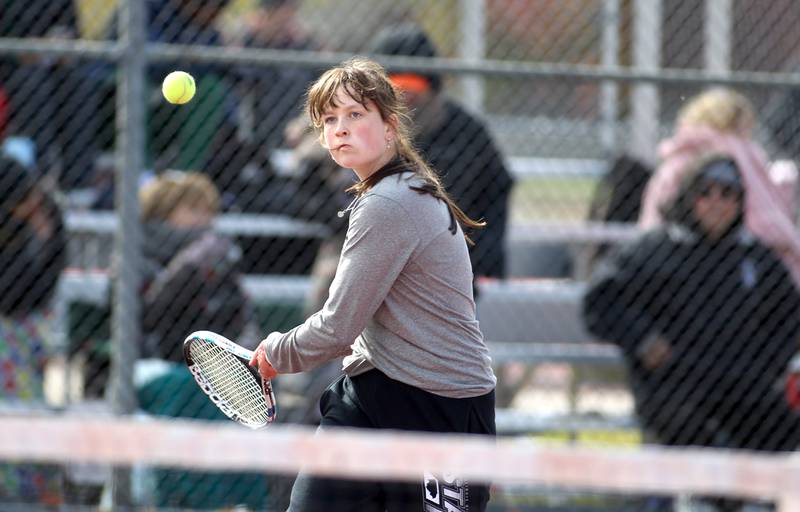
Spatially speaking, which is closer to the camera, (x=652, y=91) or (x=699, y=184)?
(x=699, y=184)

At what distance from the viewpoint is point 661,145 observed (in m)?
6.22

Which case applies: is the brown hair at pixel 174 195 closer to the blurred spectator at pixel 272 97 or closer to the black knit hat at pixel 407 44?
the blurred spectator at pixel 272 97

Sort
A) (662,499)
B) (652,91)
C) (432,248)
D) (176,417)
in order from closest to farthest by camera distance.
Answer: (432,248) → (176,417) → (662,499) → (652,91)

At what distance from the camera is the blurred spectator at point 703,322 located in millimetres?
5766

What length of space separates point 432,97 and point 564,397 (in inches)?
88.2

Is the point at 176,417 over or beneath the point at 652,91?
beneath

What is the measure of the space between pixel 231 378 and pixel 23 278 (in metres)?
2.38

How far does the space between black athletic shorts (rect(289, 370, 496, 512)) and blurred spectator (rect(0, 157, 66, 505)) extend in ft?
8.15

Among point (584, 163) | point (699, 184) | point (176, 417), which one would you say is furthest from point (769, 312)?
point (176, 417)

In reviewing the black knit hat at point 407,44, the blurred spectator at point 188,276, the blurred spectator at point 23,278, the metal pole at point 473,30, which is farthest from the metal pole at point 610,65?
the blurred spectator at point 23,278

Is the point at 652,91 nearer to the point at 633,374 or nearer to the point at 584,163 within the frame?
the point at 584,163

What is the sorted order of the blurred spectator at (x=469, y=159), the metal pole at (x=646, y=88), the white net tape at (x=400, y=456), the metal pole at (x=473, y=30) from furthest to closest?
the metal pole at (x=473, y=30)
the metal pole at (x=646, y=88)
the blurred spectator at (x=469, y=159)
the white net tape at (x=400, y=456)

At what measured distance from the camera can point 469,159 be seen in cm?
569

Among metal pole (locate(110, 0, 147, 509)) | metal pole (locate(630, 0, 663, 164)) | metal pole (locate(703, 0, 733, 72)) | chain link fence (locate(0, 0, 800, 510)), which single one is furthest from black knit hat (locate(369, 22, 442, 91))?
metal pole (locate(703, 0, 733, 72))
